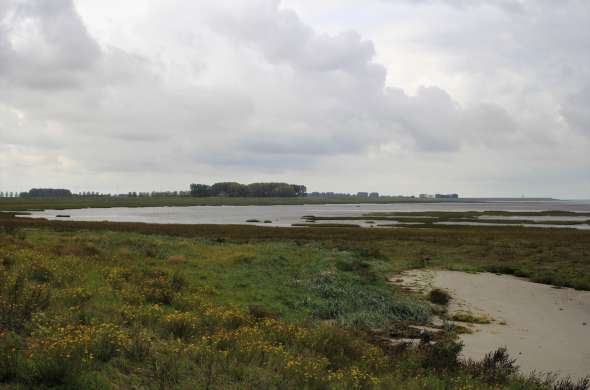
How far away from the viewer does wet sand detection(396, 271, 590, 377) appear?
12.3 metres

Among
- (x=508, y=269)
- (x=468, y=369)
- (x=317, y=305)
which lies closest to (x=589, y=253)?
(x=508, y=269)

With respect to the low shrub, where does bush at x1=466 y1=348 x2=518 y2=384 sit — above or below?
below

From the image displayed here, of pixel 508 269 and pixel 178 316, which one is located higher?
pixel 178 316

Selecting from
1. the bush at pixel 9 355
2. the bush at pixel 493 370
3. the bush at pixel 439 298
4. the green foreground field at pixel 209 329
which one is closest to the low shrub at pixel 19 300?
the green foreground field at pixel 209 329

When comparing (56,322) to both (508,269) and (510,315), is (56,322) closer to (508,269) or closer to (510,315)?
(510,315)

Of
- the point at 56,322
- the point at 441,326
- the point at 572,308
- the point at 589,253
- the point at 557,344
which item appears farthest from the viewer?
the point at 589,253

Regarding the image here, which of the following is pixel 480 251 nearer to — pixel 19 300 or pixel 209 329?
pixel 209 329

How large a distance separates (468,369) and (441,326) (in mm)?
6266

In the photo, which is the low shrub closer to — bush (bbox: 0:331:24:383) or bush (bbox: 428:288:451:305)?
bush (bbox: 0:331:24:383)

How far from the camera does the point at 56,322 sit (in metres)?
9.16

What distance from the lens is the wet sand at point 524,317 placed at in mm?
12297

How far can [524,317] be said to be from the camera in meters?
16.9

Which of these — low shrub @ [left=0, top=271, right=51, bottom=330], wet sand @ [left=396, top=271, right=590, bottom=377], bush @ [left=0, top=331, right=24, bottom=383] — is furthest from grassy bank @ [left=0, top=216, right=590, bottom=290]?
bush @ [left=0, top=331, right=24, bottom=383]

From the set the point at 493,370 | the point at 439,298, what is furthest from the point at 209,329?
the point at 439,298
